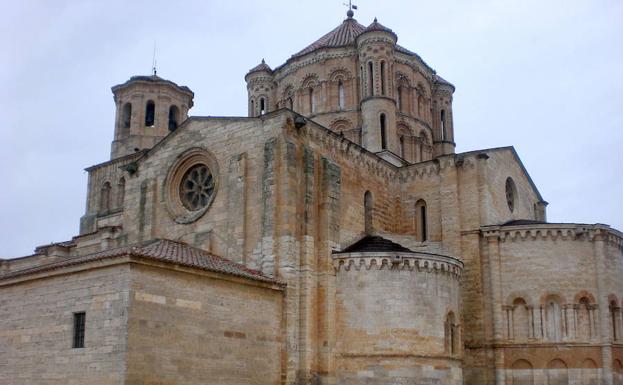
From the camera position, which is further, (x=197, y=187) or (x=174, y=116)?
(x=174, y=116)

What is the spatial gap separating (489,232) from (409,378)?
7.16 m

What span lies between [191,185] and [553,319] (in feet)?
44.9

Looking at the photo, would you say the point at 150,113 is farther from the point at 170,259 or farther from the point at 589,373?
the point at 589,373

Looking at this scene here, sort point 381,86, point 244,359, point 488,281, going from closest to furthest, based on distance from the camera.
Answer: point 244,359 → point 488,281 → point 381,86

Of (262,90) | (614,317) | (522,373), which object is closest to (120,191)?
(262,90)

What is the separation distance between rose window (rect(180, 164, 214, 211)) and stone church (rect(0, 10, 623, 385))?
0.24 feet

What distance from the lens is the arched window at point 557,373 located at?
24.1 m

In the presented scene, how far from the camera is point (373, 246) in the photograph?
2327 centimetres

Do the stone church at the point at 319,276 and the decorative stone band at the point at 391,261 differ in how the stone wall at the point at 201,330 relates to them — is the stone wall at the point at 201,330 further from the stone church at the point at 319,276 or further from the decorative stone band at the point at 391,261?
the decorative stone band at the point at 391,261

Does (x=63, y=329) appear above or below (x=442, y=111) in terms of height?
below

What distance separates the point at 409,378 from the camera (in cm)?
2116

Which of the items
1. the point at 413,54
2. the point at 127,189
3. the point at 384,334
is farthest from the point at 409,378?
the point at 413,54

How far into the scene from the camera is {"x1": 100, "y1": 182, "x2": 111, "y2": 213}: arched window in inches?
1421

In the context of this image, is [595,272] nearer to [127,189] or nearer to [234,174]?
[234,174]
